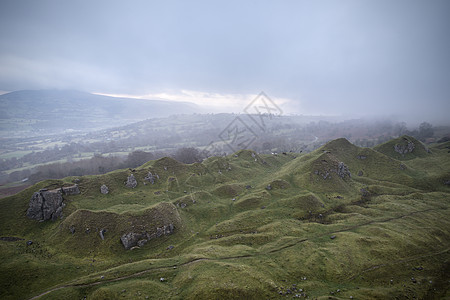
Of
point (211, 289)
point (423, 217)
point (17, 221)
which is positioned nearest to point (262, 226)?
point (211, 289)

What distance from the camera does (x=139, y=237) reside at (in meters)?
44.8

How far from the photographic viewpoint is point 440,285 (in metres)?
32.3

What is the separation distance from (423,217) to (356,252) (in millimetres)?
31716

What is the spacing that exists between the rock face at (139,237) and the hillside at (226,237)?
0.89 ft

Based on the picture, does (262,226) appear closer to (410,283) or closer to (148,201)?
(410,283)

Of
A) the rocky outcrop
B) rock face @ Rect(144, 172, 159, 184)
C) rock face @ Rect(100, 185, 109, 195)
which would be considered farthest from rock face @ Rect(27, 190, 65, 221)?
→ rock face @ Rect(144, 172, 159, 184)

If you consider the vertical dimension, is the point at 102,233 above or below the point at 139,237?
above

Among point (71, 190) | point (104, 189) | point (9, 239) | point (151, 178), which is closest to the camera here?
point (9, 239)

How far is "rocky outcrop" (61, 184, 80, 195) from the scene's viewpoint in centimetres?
5489

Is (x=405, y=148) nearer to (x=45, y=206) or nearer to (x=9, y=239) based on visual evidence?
(x=45, y=206)

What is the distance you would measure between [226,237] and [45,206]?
49938 millimetres

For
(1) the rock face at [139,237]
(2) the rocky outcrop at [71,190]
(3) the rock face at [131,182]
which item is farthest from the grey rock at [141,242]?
(2) the rocky outcrop at [71,190]

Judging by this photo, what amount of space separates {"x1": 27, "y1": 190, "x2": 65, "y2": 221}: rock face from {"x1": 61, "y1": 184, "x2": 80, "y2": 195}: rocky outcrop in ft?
8.61

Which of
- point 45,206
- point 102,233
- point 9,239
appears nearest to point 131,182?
point 45,206
